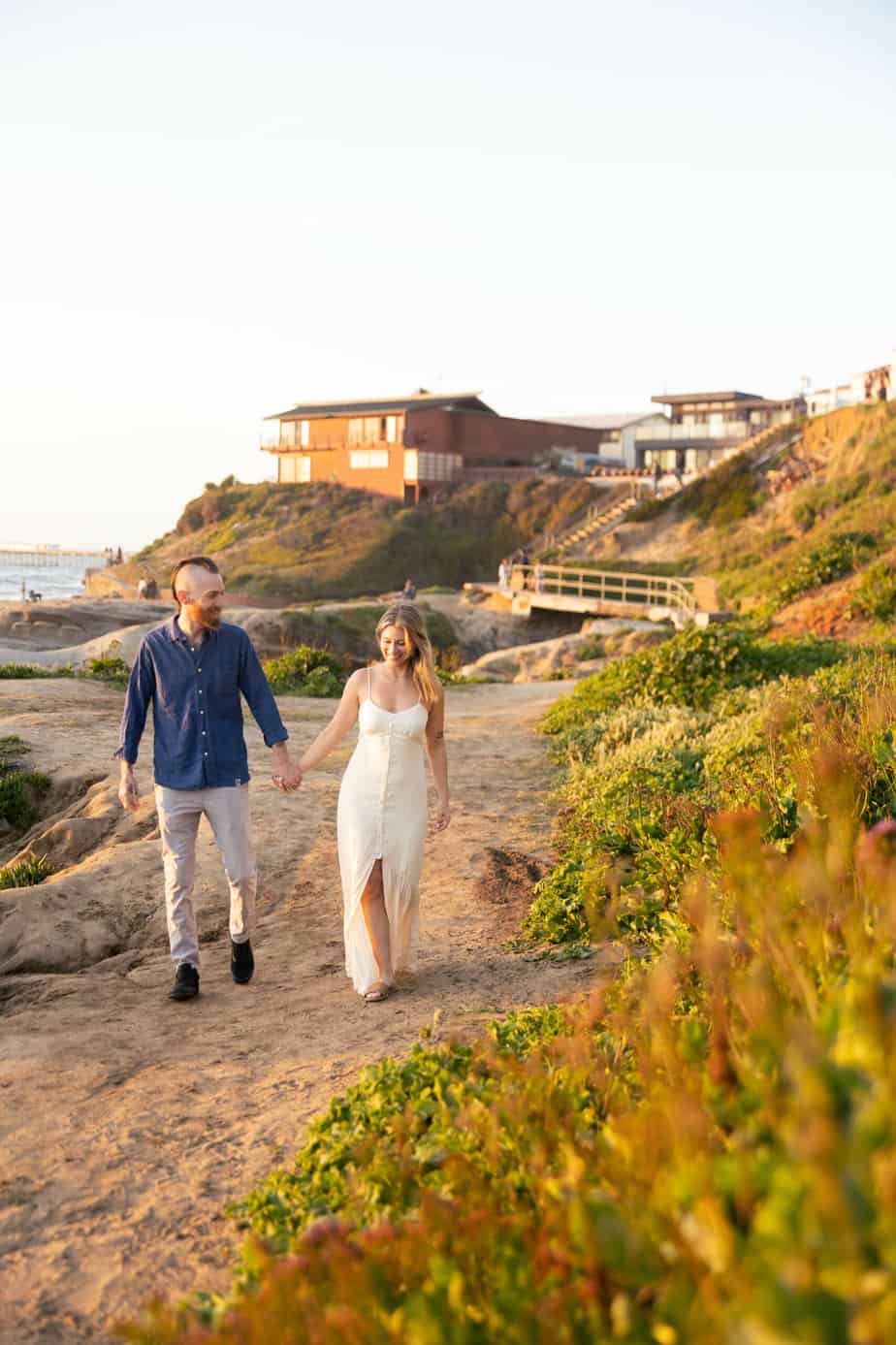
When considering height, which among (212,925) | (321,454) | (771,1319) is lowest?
(212,925)

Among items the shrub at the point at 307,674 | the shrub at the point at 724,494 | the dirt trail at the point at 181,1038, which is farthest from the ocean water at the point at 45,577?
the dirt trail at the point at 181,1038

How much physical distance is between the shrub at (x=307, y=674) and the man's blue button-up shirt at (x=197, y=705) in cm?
1285

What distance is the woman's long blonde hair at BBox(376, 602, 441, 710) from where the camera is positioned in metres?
6.23

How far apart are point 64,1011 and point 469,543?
5926cm

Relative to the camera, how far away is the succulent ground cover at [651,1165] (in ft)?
5.31

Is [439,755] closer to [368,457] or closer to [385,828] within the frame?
[385,828]

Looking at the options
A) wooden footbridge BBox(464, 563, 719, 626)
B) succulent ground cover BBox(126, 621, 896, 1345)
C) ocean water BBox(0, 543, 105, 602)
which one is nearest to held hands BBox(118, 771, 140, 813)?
succulent ground cover BBox(126, 621, 896, 1345)

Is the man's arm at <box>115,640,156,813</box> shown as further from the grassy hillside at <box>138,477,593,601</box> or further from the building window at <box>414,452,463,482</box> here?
the building window at <box>414,452,463,482</box>

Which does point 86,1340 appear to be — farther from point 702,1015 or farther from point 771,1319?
point 771,1319

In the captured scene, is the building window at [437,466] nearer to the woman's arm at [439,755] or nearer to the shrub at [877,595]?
the shrub at [877,595]

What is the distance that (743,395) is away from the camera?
66250 mm

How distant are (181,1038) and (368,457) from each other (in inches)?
2612

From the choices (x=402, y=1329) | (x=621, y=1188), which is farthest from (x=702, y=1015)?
(x=402, y=1329)

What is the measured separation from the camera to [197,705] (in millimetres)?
6289
